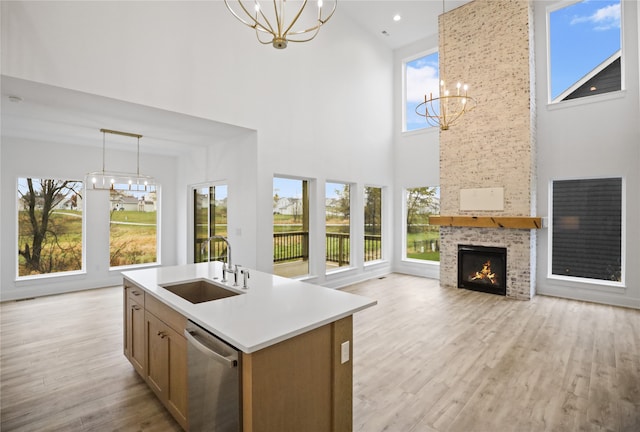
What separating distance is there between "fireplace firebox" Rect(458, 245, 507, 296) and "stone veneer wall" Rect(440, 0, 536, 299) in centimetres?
10

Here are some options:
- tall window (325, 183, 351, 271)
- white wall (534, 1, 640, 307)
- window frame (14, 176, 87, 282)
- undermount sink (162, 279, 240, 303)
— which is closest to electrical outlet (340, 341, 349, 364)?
undermount sink (162, 279, 240, 303)

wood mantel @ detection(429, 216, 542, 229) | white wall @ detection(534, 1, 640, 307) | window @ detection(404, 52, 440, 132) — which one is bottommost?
wood mantel @ detection(429, 216, 542, 229)

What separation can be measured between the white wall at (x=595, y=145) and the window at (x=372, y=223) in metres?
3.21

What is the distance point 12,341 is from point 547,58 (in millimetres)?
9153

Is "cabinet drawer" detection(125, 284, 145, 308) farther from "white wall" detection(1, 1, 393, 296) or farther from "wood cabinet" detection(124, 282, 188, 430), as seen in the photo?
"white wall" detection(1, 1, 393, 296)

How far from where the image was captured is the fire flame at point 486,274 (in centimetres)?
599

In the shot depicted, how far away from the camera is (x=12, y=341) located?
146 inches

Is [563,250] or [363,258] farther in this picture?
[363,258]

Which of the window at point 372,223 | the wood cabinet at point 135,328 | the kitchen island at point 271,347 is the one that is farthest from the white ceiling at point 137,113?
the window at point 372,223

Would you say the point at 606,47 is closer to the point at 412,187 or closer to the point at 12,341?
the point at 412,187

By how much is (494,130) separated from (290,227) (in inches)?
165

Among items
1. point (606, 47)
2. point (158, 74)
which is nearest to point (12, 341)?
point (158, 74)

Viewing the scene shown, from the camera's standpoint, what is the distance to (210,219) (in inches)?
258

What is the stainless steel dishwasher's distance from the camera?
5.18ft
